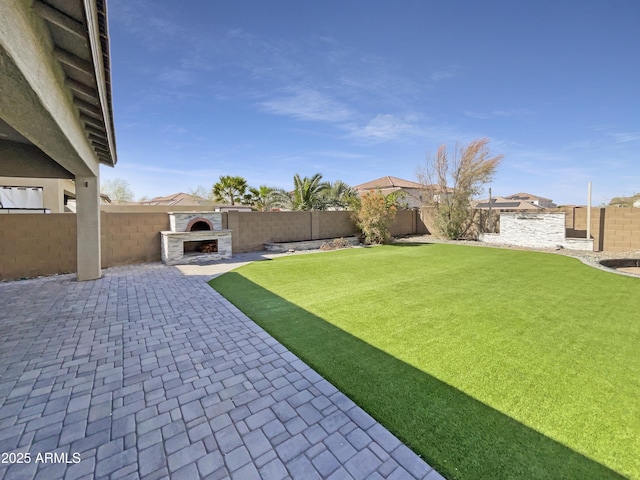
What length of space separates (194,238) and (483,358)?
1097 centimetres

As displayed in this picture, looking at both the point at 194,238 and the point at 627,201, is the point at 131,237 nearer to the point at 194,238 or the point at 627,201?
the point at 194,238

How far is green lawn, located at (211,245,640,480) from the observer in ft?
7.48

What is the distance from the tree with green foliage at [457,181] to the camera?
1747cm

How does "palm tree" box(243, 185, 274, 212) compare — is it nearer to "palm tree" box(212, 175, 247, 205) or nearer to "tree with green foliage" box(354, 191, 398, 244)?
"palm tree" box(212, 175, 247, 205)

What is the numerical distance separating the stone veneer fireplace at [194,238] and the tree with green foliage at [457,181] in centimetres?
1429

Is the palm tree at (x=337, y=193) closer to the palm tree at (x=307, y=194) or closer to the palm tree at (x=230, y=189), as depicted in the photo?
the palm tree at (x=307, y=194)

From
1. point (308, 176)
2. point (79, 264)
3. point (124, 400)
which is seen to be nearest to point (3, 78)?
point (124, 400)

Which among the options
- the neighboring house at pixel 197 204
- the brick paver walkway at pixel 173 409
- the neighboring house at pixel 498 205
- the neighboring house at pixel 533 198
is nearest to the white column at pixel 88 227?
the brick paver walkway at pixel 173 409

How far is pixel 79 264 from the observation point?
8297mm

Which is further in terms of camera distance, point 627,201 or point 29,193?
point 627,201

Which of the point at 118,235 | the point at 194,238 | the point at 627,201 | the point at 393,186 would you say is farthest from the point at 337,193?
the point at 627,201

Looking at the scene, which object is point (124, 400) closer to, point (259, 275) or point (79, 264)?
point (259, 275)

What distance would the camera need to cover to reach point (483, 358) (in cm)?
374

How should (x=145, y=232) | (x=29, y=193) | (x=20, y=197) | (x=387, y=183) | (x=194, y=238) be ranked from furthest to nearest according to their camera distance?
(x=387, y=183), (x=29, y=193), (x=20, y=197), (x=194, y=238), (x=145, y=232)
